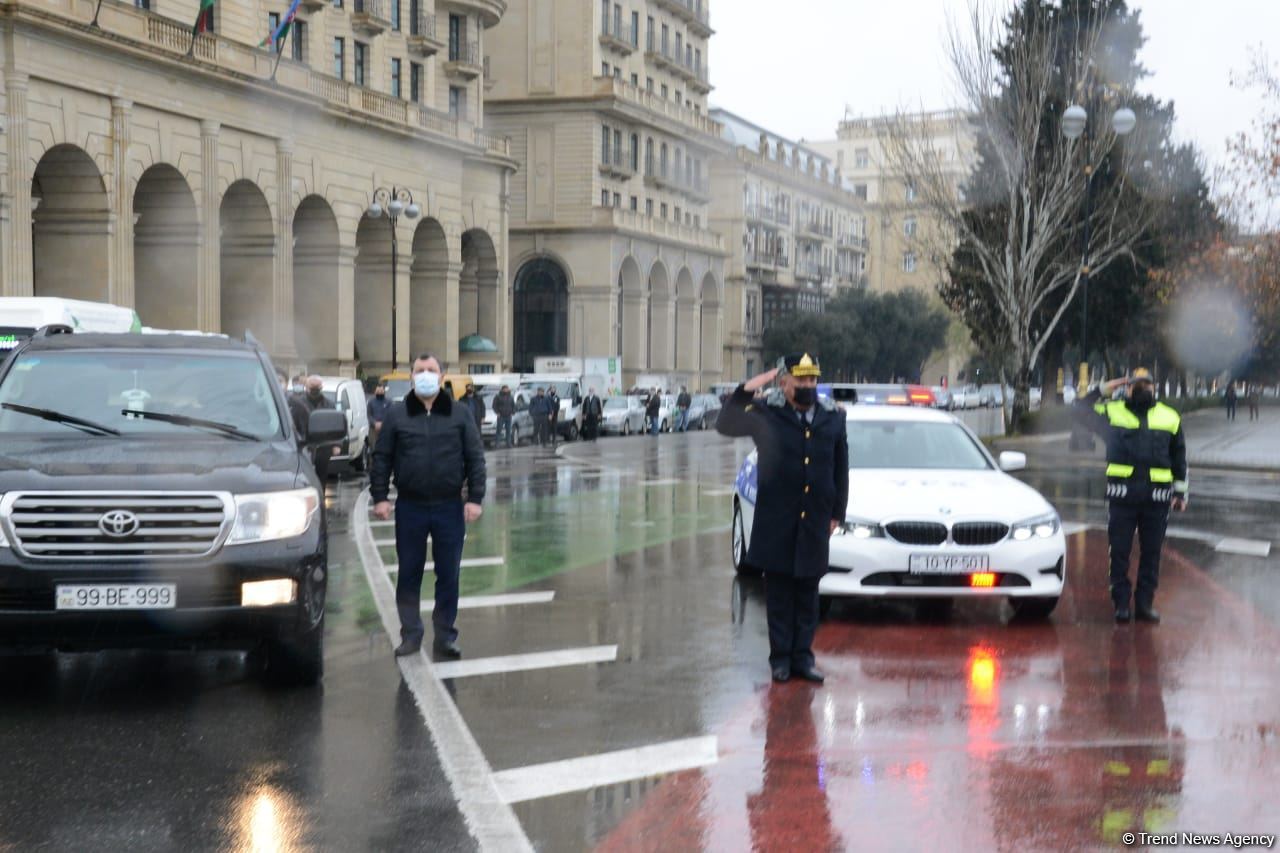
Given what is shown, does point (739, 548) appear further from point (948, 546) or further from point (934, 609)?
point (948, 546)

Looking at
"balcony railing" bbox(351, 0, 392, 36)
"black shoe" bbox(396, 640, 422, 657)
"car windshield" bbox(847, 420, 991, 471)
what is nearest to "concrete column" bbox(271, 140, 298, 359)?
"balcony railing" bbox(351, 0, 392, 36)

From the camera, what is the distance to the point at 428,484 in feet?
30.5

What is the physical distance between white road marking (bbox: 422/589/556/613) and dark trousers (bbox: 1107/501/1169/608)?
4073mm

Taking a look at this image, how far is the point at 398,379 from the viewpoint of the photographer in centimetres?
4341

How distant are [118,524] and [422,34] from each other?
58916 mm

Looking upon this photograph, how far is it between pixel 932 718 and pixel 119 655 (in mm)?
4735

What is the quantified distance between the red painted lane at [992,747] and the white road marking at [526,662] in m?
1.38

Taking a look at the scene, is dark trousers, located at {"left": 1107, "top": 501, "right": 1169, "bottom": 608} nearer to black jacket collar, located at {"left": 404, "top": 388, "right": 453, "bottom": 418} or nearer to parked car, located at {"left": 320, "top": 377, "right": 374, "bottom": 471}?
black jacket collar, located at {"left": 404, "top": 388, "right": 453, "bottom": 418}

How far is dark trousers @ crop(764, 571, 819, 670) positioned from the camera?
8.66 metres

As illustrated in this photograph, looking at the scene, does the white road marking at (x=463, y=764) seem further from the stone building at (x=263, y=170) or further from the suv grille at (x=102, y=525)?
the stone building at (x=263, y=170)

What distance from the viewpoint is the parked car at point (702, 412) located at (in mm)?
67125

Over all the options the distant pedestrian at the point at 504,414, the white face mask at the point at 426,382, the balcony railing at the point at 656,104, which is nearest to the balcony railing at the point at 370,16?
the distant pedestrian at the point at 504,414

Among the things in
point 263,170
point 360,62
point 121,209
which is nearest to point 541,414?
point 263,170

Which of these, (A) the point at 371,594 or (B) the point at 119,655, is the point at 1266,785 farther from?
(A) the point at 371,594
